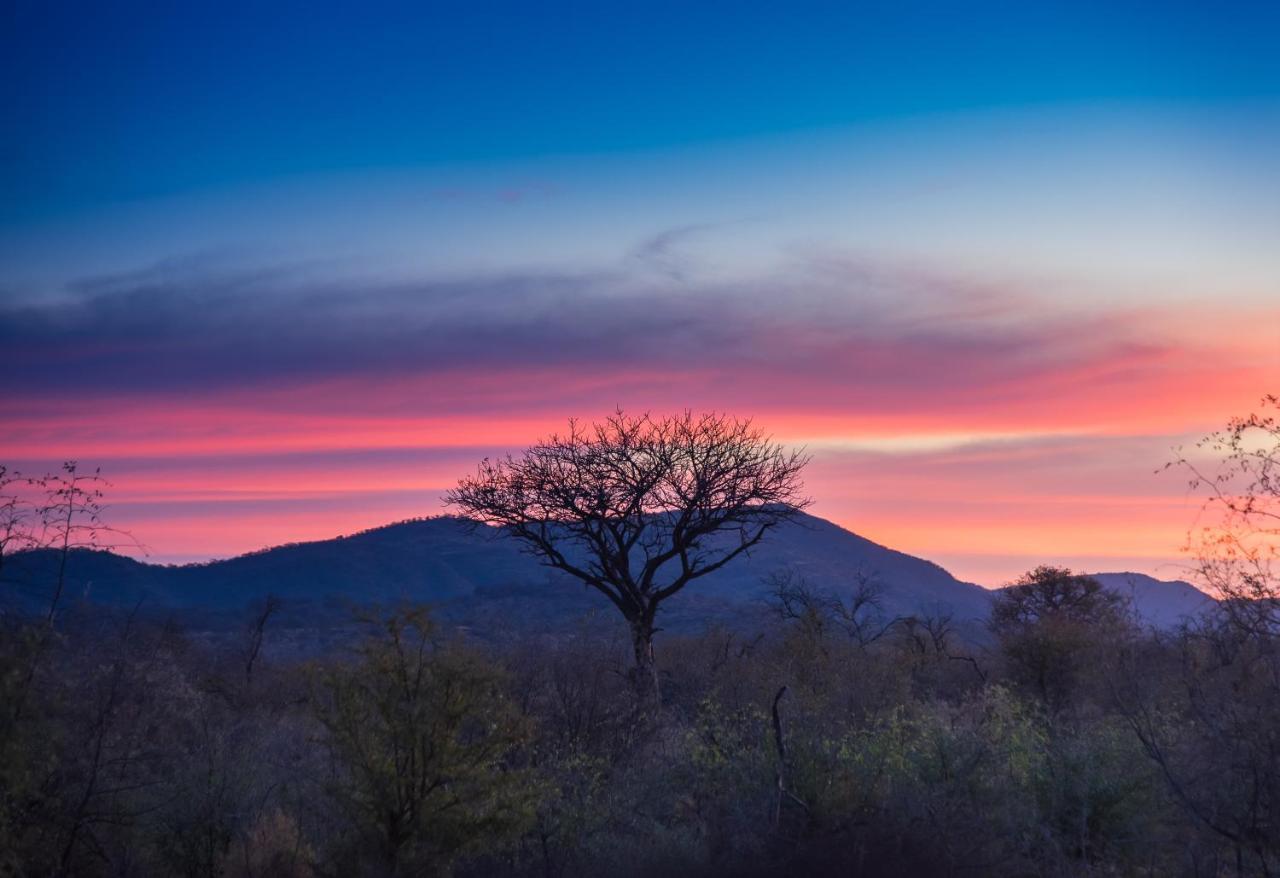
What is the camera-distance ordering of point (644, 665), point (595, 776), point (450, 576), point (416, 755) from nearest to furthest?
point (416, 755) < point (595, 776) < point (644, 665) < point (450, 576)

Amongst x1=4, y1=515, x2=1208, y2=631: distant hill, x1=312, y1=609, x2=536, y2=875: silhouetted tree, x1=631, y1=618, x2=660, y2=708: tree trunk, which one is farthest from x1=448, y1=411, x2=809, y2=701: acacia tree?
x1=4, y1=515, x2=1208, y2=631: distant hill

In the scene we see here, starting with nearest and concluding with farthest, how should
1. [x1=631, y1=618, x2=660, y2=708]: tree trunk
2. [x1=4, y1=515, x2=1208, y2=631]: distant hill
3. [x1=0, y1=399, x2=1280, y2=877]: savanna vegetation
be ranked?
[x1=0, y1=399, x2=1280, y2=877]: savanna vegetation → [x1=631, y1=618, x2=660, y2=708]: tree trunk → [x1=4, y1=515, x2=1208, y2=631]: distant hill

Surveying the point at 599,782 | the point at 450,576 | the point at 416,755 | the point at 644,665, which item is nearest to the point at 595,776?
the point at 599,782

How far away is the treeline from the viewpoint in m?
11.2

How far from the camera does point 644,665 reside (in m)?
25.5

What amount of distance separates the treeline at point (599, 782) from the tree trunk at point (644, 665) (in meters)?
4.51

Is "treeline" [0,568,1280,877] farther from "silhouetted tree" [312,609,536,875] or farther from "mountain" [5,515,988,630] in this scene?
"mountain" [5,515,988,630]

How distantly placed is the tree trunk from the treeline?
14.8 feet

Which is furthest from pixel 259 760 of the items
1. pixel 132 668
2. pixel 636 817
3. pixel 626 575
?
pixel 626 575

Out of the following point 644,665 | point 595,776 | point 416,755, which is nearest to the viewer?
point 416,755

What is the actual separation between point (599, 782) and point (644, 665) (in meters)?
8.13

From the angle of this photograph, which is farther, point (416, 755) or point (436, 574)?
point (436, 574)

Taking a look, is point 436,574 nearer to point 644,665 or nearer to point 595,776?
point 644,665

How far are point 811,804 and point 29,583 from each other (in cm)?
904
